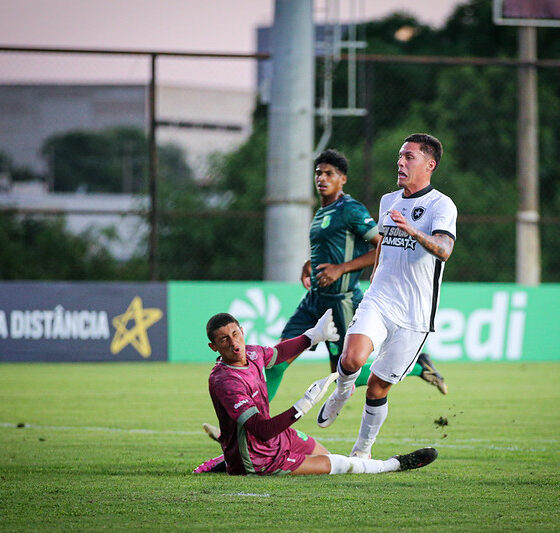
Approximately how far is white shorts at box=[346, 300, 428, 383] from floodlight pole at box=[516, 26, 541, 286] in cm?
1367

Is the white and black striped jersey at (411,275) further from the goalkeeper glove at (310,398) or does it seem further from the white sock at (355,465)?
the white sock at (355,465)

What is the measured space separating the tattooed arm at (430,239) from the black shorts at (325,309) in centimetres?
193

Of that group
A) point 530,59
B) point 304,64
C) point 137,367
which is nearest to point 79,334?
point 137,367

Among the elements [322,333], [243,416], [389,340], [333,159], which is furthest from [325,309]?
[243,416]

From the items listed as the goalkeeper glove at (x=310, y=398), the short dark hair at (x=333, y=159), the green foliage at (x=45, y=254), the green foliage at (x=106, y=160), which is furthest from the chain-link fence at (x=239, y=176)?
the goalkeeper glove at (x=310, y=398)

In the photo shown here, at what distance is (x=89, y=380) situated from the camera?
14.7 metres

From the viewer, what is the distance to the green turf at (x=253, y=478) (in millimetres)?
6008

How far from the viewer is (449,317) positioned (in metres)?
17.6

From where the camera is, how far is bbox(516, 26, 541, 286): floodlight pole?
21.3m

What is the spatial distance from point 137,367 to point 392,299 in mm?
9521

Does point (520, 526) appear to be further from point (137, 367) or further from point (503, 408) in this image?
point (137, 367)

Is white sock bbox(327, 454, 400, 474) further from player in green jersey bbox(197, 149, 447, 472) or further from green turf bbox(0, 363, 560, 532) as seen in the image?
player in green jersey bbox(197, 149, 447, 472)

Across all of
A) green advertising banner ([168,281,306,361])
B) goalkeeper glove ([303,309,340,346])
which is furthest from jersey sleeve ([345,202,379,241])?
green advertising banner ([168,281,306,361])

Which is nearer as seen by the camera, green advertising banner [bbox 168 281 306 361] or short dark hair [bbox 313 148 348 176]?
short dark hair [bbox 313 148 348 176]
